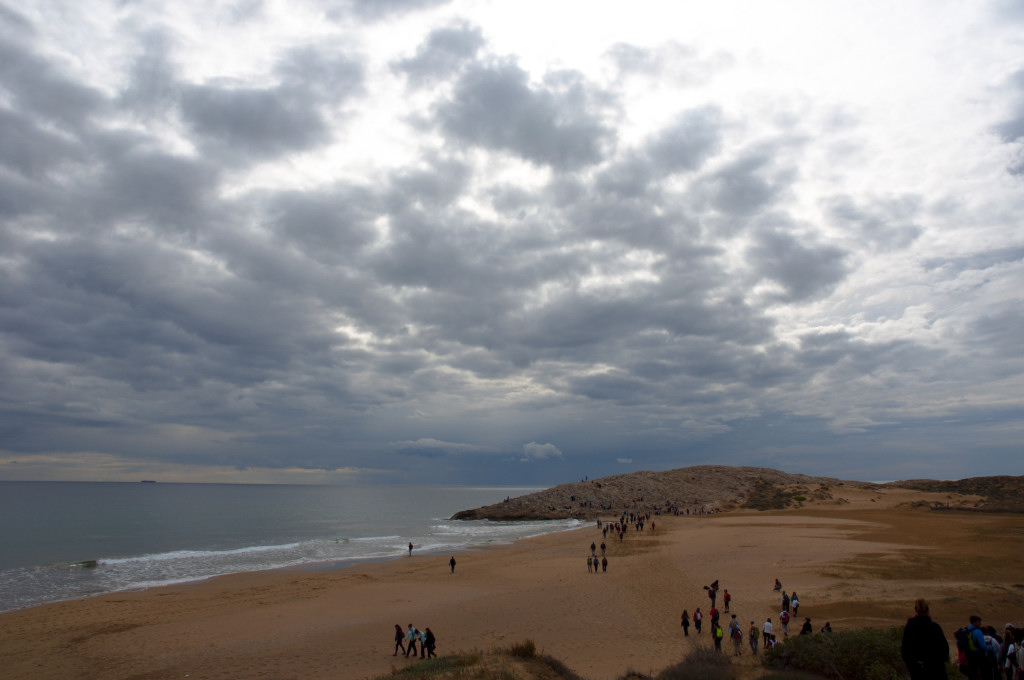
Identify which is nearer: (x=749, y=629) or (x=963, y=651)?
(x=963, y=651)

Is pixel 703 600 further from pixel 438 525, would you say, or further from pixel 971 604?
pixel 438 525

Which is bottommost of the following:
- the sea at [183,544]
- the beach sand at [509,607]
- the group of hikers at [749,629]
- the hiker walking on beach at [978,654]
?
the sea at [183,544]

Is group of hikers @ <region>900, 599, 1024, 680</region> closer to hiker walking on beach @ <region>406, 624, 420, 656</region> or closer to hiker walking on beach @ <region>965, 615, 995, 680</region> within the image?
hiker walking on beach @ <region>965, 615, 995, 680</region>

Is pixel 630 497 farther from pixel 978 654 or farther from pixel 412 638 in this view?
pixel 978 654

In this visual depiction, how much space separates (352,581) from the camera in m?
31.5

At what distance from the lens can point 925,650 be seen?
6.24m

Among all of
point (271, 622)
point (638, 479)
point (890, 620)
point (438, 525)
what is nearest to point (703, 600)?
point (890, 620)

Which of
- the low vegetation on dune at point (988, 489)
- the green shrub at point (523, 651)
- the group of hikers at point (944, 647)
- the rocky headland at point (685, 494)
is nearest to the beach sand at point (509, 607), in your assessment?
the group of hikers at point (944, 647)

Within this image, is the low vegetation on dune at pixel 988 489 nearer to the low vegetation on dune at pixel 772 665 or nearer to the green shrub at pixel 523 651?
the low vegetation on dune at pixel 772 665

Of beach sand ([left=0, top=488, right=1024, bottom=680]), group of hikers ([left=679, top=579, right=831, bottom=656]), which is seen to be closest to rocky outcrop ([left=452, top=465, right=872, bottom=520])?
beach sand ([left=0, top=488, right=1024, bottom=680])

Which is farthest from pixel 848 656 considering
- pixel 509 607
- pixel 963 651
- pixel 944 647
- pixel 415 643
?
pixel 509 607

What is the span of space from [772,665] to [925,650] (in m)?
6.78

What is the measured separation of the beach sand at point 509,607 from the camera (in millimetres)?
17438

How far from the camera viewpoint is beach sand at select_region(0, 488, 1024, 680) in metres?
17.4
